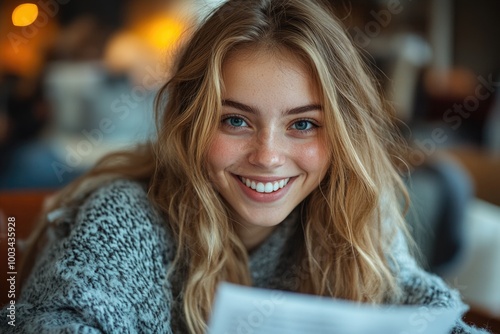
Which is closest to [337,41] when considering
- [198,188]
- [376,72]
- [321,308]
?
[376,72]

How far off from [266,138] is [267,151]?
0.02m

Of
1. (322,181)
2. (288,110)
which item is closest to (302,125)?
(288,110)

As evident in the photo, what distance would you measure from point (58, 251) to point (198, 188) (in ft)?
0.85

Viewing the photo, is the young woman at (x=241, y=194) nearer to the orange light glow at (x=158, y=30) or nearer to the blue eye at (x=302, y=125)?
the blue eye at (x=302, y=125)

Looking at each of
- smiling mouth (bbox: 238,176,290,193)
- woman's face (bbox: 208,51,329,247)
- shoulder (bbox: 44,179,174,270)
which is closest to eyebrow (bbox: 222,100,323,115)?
woman's face (bbox: 208,51,329,247)

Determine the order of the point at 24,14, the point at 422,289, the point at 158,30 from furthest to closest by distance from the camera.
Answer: the point at 158,30, the point at 24,14, the point at 422,289

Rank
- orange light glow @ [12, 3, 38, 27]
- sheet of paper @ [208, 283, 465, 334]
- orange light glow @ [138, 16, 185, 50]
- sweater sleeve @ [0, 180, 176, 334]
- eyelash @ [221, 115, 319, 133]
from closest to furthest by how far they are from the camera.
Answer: sheet of paper @ [208, 283, 465, 334]
sweater sleeve @ [0, 180, 176, 334]
eyelash @ [221, 115, 319, 133]
orange light glow @ [12, 3, 38, 27]
orange light glow @ [138, 16, 185, 50]

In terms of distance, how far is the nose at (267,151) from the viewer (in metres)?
1.05

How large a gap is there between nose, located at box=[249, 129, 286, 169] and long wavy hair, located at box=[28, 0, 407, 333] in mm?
80

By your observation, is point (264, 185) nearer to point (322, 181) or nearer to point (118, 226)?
point (322, 181)

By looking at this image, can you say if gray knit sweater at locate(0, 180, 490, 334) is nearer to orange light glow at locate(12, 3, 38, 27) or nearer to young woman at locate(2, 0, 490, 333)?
young woman at locate(2, 0, 490, 333)

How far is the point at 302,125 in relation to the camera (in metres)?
1.09

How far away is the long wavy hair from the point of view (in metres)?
1.08

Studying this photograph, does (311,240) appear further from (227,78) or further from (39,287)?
(39,287)
